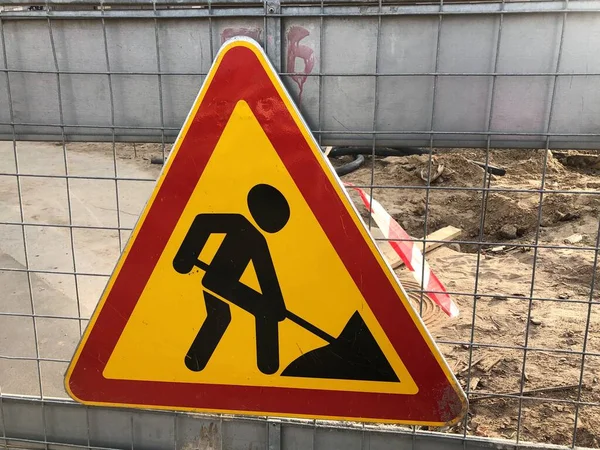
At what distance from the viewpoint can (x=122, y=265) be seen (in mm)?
1686

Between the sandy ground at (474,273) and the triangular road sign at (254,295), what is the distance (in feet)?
0.89

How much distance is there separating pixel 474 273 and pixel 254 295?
3.92 metres

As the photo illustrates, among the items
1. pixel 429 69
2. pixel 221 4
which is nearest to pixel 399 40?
pixel 429 69

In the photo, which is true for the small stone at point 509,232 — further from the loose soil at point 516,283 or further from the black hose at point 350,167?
the black hose at point 350,167

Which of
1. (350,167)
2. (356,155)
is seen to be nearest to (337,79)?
(350,167)

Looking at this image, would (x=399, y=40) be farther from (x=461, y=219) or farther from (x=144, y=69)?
(x=461, y=219)

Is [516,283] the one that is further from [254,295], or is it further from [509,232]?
[254,295]

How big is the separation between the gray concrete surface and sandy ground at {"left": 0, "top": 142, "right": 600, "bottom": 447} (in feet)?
0.04

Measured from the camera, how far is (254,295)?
1.70 meters

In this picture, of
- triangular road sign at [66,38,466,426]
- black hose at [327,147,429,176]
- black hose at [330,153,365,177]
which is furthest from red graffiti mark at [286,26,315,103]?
black hose at [330,153,365,177]

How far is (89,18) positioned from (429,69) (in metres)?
1.07

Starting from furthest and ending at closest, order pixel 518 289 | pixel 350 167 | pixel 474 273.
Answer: pixel 350 167, pixel 474 273, pixel 518 289

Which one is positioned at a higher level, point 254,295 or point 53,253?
point 254,295

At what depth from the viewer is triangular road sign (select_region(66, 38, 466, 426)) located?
5.18 feet
